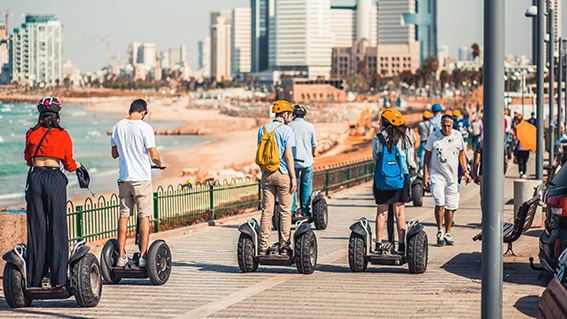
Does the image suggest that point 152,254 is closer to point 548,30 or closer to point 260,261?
point 260,261

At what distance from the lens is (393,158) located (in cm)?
772

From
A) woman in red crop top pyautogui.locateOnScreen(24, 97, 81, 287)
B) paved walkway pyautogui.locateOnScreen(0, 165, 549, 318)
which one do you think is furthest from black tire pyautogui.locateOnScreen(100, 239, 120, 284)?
woman in red crop top pyautogui.locateOnScreen(24, 97, 81, 287)

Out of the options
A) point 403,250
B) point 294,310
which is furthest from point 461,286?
point 294,310

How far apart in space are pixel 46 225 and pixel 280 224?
276 cm

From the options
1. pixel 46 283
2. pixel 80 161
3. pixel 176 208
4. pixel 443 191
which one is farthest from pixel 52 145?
pixel 80 161

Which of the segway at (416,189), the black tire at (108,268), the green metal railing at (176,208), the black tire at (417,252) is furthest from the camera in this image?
the segway at (416,189)

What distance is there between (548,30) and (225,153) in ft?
122

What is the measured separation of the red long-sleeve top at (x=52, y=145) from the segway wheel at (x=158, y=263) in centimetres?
136

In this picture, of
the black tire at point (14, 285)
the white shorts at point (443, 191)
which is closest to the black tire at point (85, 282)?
the black tire at point (14, 285)

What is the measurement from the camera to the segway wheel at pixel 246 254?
788cm

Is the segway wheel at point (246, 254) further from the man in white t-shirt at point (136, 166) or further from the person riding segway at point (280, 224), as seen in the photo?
the man in white t-shirt at point (136, 166)

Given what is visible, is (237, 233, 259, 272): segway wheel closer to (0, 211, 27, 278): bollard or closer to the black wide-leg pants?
the black wide-leg pants

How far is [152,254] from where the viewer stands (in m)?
7.17

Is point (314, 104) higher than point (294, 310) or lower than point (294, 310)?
higher
